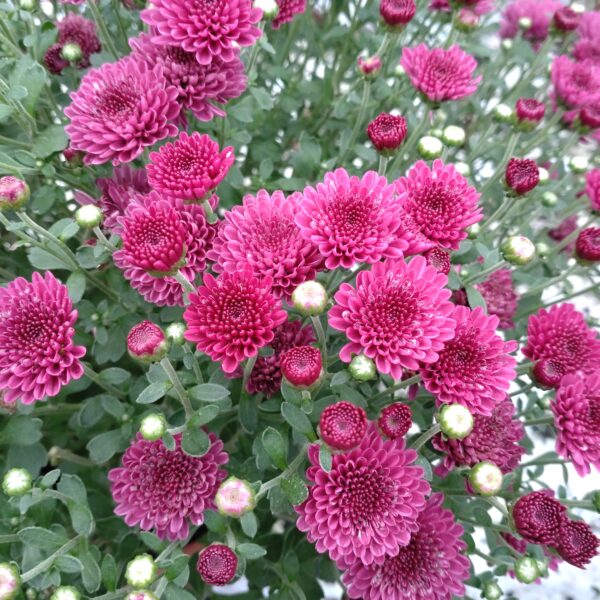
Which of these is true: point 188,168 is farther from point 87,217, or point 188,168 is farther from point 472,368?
point 472,368

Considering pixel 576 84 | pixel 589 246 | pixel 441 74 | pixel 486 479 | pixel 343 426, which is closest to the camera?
pixel 343 426

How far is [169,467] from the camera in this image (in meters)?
1.29

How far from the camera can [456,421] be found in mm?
1069

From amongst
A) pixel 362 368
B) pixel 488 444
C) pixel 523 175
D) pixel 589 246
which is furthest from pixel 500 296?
pixel 362 368

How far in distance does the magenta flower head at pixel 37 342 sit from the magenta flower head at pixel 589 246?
3.93 ft

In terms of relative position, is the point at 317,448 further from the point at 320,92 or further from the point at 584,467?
the point at 320,92

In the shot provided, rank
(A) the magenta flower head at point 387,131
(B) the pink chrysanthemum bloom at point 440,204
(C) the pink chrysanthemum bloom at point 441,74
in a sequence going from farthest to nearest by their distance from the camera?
(C) the pink chrysanthemum bloom at point 441,74 < (A) the magenta flower head at point 387,131 < (B) the pink chrysanthemum bloom at point 440,204

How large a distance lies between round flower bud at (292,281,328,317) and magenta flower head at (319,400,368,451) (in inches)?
6.8

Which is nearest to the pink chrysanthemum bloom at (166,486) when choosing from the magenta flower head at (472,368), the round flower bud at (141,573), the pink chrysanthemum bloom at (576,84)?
the round flower bud at (141,573)

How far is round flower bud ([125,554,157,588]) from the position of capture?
106 cm

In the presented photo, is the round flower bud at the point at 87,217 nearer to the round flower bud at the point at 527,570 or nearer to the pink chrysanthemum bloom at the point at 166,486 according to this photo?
the pink chrysanthemum bloom at the point at 166,486

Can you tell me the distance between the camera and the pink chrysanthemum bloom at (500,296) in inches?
63.3

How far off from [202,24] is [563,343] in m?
1.09

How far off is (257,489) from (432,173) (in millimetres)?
744
